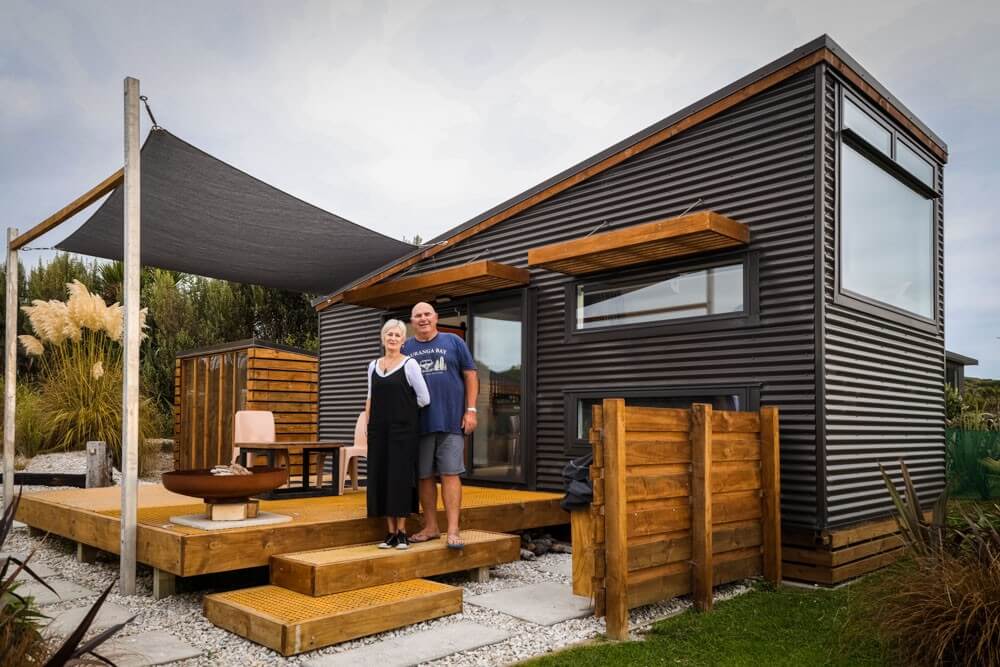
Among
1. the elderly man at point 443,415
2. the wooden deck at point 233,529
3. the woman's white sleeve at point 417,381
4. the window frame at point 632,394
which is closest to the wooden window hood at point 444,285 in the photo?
the window frame at point 632,394

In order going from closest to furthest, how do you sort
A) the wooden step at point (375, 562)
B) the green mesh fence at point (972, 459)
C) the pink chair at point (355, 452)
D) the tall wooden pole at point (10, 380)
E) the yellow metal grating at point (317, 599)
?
1. the yellow metal grating at point (317, 599)
2. the wooden step at point (375, 562)
3. the tall wooden pole at point (10, 380)
4. the pink chair at point (355, 452)
5. the green mesh fence at point (972, 459)

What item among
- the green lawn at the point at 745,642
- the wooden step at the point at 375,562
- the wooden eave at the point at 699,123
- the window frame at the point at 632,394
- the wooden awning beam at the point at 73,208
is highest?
the wooden eave at the point at 699,123

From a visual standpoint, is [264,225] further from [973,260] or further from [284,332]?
[284,332]

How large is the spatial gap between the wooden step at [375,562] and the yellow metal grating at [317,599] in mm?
55

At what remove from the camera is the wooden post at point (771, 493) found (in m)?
5.04

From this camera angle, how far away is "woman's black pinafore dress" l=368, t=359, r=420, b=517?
461 centimetres

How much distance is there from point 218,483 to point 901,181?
5.70 m

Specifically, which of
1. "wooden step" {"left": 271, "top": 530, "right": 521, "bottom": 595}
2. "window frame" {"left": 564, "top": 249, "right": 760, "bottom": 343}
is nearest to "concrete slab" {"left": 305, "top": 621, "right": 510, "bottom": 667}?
"wooden step" {"left": 271, "top": 530, "right": 521, "bottom": 595}

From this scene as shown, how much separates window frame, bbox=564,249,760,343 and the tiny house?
16mm

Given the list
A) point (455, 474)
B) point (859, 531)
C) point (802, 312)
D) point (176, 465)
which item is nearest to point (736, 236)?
point (802, 312)

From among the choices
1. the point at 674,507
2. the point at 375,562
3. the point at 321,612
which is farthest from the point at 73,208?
the point at 674,507

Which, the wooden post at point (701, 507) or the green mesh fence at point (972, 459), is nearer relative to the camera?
the wooden post at point (701, 507)

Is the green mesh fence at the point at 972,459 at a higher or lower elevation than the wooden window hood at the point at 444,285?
lower

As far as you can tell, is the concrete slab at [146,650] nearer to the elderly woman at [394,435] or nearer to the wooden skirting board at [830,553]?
the elderly woman at [394,435]
